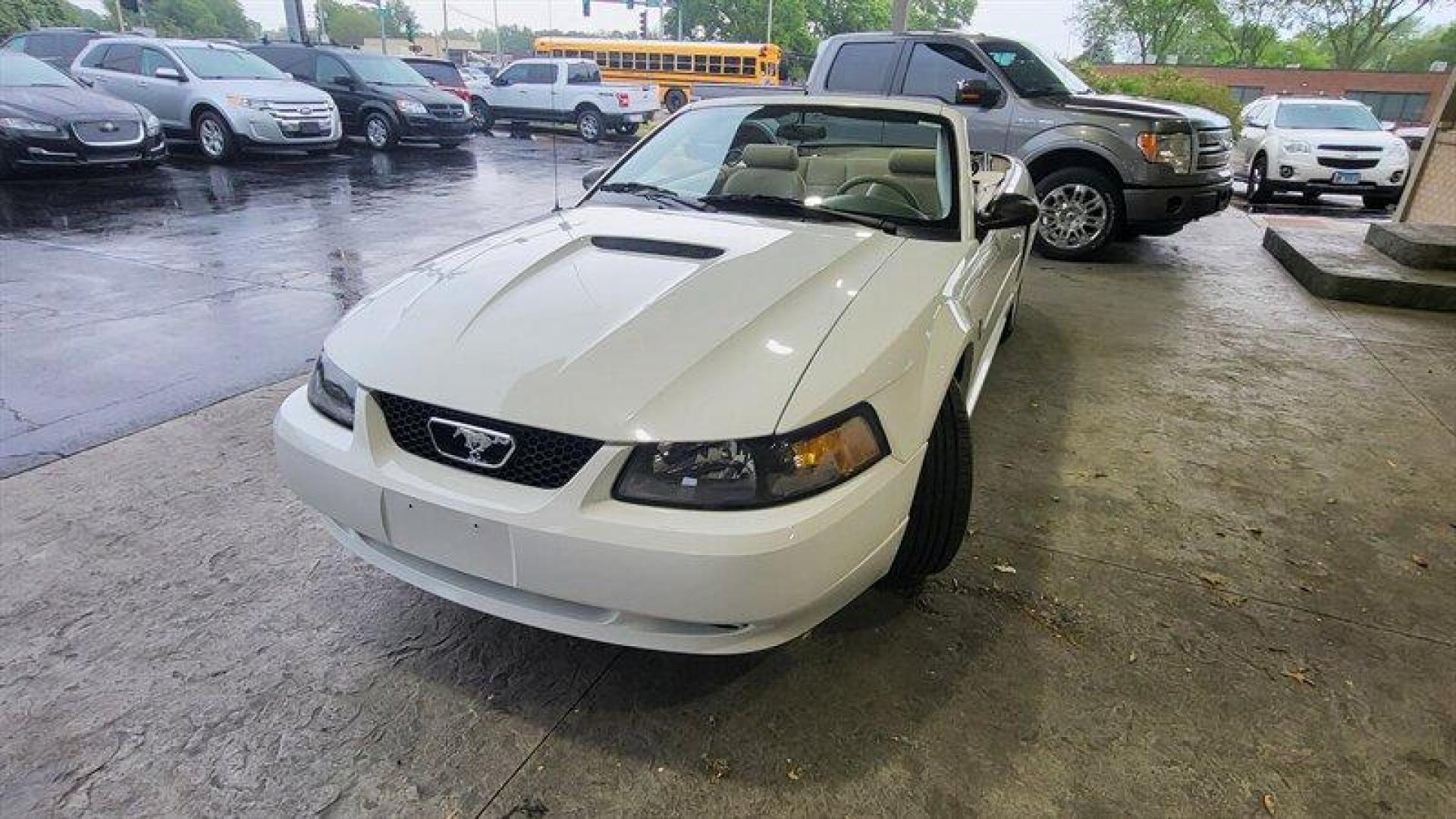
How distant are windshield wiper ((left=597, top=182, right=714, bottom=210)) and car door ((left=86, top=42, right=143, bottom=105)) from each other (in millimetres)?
11637

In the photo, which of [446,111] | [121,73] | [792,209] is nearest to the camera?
[792,209]

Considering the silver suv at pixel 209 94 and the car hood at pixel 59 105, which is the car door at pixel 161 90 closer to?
the silver suv at pixel 209 94

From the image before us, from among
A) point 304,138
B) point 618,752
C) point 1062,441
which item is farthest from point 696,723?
point 304,138

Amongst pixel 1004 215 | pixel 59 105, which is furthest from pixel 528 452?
pixel 59 105

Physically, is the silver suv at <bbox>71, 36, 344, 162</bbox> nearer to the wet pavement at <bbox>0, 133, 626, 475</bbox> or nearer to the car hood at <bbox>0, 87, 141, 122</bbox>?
the wet pavement at <bbox>0, 133, 626, 475</bbox>

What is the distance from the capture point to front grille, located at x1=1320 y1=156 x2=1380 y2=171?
1073 centimetres

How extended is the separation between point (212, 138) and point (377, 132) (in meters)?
3.03

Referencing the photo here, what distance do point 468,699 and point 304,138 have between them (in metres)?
11.5

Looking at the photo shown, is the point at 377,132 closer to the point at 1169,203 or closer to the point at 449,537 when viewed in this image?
the point at 1169,203

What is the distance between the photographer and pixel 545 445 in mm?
1630

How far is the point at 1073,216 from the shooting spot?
7.13 meters

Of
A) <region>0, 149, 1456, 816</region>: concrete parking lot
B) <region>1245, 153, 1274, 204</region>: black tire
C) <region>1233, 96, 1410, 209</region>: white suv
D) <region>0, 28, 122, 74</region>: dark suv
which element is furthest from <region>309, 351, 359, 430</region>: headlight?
<region>0, 28, 122, 74</region>: dark suv

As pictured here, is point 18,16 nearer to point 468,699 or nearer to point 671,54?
point 671,54

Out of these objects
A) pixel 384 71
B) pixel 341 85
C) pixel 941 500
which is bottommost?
pixel 941 500
